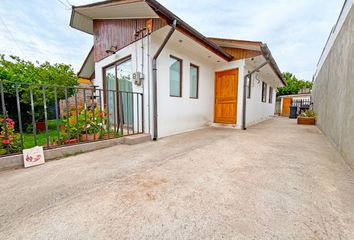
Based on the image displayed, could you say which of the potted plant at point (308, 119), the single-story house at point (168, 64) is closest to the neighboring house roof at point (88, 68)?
the single-story house at point (168, 64)

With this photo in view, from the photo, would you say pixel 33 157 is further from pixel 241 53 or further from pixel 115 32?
pixel 241 53

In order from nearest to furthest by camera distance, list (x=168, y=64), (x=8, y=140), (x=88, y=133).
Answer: (x=8, y=140)
(x=88, y=133)
(x=168, y=64)

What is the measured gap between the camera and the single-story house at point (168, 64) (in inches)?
143

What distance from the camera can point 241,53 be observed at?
17.0 ft

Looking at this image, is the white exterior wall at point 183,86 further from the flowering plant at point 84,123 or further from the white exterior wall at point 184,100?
the flowering plant at point 84,123

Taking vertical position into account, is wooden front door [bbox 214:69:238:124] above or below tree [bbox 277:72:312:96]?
below

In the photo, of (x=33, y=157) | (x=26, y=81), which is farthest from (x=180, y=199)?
(x=26, y=81)

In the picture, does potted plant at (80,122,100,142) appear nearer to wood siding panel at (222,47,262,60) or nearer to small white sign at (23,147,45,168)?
small white sign at (23,147,45,168)

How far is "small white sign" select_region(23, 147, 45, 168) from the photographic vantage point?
2.12m

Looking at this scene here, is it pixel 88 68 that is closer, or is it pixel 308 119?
pixel 308 119

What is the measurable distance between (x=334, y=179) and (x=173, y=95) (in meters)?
3.57

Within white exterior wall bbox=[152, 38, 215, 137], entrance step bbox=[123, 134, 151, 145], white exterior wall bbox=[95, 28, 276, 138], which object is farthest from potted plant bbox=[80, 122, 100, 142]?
white exterior wall bbox=[152, 38, 215, 137]

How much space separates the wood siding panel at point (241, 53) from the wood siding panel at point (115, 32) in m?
3.17

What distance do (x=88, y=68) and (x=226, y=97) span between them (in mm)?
6722
